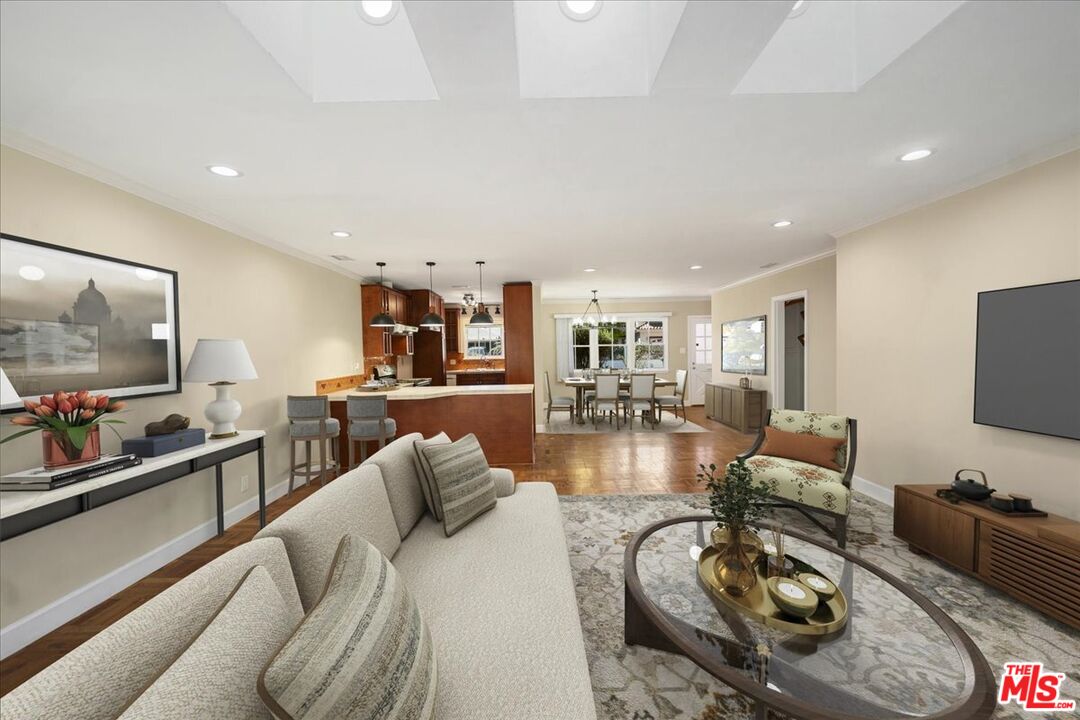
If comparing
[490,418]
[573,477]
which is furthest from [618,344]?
[573,477]

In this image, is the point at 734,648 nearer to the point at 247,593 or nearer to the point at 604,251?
Answer: the point at 247,593

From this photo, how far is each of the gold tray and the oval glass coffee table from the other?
0.02 meters

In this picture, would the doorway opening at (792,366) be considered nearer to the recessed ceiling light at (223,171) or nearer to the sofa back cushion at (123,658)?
the recessed ceiling light at (223,171)

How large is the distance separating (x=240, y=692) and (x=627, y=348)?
28.0ft

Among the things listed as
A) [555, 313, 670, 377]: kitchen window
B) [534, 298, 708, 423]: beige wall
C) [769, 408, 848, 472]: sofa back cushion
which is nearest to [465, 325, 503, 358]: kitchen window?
[534, 298, 708, 423]: beige wall

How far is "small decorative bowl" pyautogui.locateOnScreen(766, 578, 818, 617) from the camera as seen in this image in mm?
1452

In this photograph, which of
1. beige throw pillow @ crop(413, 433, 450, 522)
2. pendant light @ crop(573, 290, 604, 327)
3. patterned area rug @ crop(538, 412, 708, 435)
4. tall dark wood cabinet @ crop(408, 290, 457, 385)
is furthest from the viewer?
pendant light @ crop(573, 290, 604, 327)

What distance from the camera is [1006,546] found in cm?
212

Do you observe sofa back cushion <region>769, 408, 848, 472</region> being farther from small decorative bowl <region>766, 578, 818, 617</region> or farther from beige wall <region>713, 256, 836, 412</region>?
small decorative bowl <region>766, 578, 818, 617</region>

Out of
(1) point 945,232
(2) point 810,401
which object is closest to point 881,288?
(1) point 945,232

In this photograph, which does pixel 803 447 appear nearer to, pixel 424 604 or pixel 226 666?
pixel 424 604

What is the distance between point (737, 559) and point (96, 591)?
3426 millimetres

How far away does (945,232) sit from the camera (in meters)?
2.88

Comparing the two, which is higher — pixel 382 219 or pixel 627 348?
pixel 382 219
